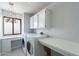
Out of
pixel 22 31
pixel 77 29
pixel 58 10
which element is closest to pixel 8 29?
pixel 22 31

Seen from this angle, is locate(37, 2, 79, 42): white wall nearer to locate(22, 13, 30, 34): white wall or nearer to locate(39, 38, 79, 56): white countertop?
locate(39, 38, 79, 56): white countertop

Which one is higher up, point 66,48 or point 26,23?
point 26,23

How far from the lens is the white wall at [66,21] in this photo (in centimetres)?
159

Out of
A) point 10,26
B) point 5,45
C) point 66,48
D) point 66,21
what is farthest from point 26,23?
point 66,48

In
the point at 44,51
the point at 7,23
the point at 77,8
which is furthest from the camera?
the point at 7,23

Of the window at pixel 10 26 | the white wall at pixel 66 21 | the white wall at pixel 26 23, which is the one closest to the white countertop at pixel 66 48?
the white wall at pixel 66 21

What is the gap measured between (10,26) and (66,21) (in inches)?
118

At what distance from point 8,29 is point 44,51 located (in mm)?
2505

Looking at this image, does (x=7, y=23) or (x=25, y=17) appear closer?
(x=7, y=23)

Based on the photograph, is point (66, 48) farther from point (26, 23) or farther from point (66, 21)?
point (26, 23)

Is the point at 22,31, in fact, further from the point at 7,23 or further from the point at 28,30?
the point at 7,23

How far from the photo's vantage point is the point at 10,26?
399cm

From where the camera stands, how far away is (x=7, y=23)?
13.0 feet

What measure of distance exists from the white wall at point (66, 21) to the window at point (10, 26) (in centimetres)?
238
